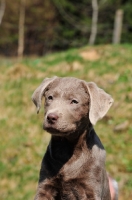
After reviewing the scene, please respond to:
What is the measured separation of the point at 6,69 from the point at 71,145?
9.49m

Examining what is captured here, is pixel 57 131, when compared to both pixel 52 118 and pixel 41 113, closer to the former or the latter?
→ pixel 52 118

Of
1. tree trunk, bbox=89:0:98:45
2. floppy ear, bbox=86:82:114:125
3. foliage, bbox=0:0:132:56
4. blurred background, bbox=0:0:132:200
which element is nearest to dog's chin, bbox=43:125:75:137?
floppy ear, bbox=86:82:114:125

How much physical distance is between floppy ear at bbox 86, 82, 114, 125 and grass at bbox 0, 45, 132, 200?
3889mm

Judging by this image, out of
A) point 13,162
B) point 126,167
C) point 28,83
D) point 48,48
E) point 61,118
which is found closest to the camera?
point 61,118

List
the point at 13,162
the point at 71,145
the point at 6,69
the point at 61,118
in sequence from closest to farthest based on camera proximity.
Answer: the point at 61,118 < the point at 71,145 < the point at 13,162 < the point at 6,69

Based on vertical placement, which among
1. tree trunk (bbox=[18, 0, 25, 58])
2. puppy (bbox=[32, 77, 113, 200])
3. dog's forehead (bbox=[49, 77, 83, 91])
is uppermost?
dog's forehead (bbox=[49, 77, 83, 91])

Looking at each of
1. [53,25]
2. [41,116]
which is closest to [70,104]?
[41,116]

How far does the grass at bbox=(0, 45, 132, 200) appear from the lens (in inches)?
374

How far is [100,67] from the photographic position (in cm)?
1325

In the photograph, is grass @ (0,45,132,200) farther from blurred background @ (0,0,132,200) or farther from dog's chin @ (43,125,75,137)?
dog's chin @ (43,125,75,137)

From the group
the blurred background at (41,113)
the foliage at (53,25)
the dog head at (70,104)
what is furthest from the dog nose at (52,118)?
the foliage at (53,25)

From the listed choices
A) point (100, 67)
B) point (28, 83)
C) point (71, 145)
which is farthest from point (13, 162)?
point (71, 145)

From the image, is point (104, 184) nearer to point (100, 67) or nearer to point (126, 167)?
point (126, 167)

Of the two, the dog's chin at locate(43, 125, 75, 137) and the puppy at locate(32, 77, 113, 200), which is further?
the puppy at locate(32, 77, 113, 200)
